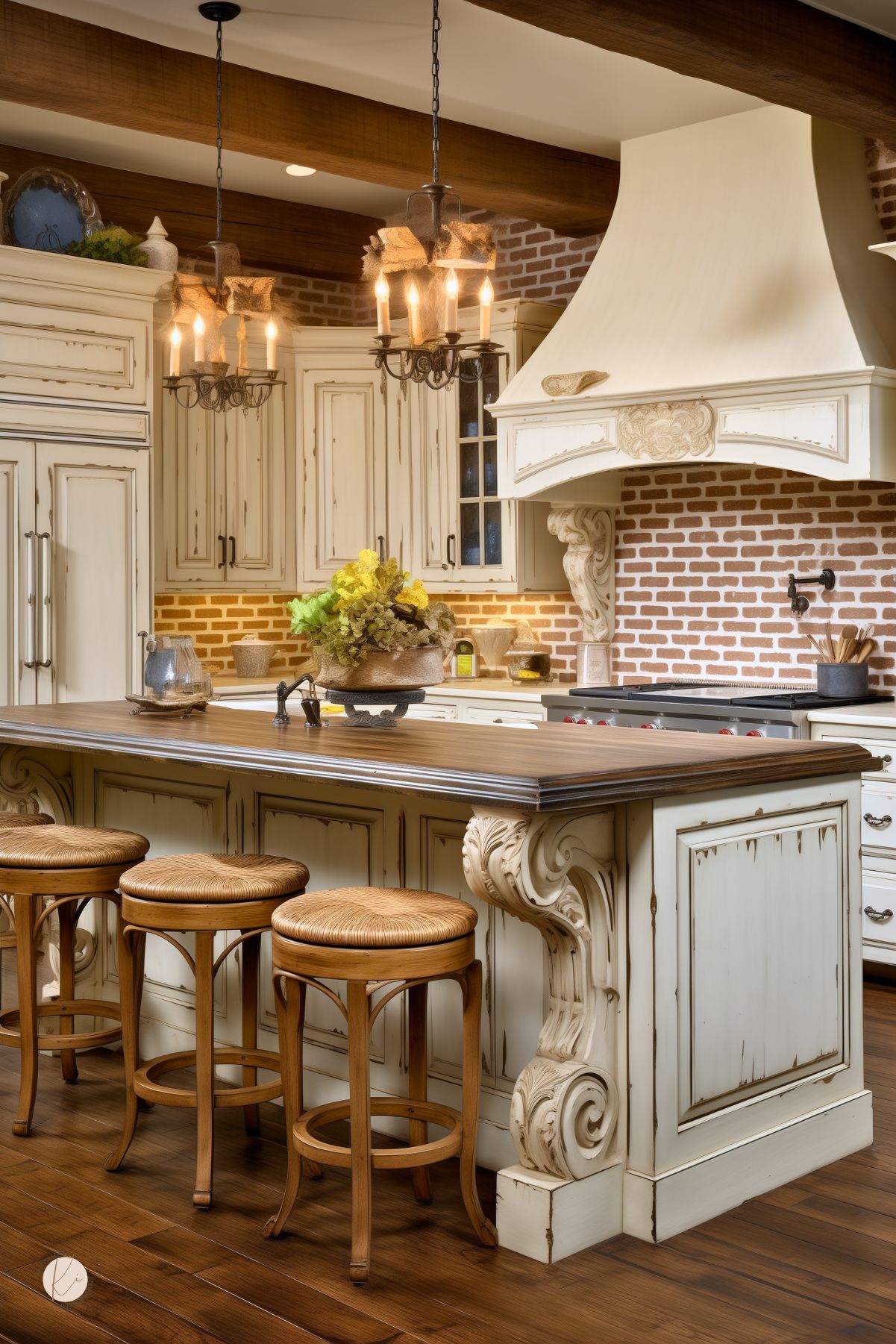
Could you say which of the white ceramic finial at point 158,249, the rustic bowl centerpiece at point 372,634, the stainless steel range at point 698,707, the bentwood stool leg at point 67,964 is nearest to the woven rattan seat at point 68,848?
the bentwood stool leg at point 67,964

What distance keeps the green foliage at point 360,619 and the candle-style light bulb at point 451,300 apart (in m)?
0.61

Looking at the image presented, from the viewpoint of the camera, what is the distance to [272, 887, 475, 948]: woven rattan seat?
2645mm

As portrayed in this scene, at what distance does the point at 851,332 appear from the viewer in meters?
4.80

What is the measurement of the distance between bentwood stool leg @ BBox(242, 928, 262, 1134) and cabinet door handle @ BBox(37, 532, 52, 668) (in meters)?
2.57

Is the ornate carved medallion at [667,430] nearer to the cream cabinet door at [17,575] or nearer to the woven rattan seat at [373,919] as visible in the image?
the cream cabinet door at [17,575]

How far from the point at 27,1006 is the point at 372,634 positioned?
3.96 ft

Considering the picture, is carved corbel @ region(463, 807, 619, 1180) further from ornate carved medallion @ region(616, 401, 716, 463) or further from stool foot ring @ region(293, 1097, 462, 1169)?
ornate carved medallion @ region(616, 401, 716, 463)

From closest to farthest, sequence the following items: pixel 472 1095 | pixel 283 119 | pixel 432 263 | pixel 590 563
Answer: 1. pixel 472 1095
2. pixel 432 263
3. pixel 283 119
4. pixel 590 563

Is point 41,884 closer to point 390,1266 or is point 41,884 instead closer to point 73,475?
point 390,1266

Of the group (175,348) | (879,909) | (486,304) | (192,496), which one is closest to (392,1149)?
(486,304)

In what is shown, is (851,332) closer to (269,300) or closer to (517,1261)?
(269,300)

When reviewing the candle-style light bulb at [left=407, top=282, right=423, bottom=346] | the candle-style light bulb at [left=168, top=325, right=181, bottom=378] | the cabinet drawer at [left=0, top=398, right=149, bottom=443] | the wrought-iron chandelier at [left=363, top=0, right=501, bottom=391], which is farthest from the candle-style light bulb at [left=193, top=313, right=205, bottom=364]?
the cabinet drawer at [left=0, top=398, right=149, bottom=443]

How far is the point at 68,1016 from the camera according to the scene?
380 centimetres

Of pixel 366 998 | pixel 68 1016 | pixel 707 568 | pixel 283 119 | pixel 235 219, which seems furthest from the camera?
pixel 235 219
